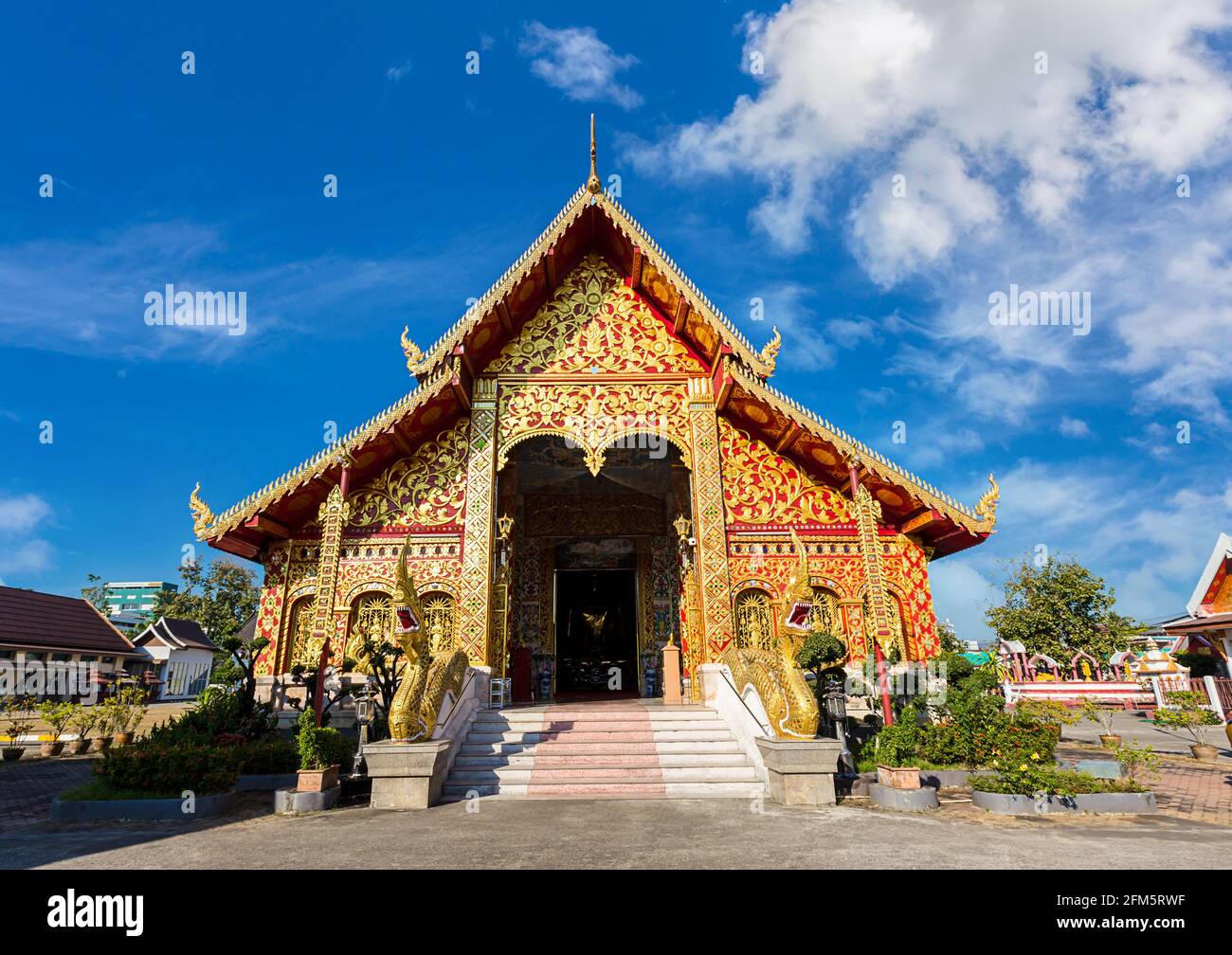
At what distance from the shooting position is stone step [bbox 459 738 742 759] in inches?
344

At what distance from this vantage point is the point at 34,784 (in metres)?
9.27

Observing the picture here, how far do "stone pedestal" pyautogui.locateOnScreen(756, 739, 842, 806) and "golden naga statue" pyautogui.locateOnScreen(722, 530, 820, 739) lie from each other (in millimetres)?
A: 238

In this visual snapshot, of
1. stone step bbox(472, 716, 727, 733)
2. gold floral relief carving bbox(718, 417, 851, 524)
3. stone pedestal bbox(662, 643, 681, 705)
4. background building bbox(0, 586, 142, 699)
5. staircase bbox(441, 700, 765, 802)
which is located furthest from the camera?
background building bbox(0, 586, 142, 699)

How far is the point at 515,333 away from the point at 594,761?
28.3 feet

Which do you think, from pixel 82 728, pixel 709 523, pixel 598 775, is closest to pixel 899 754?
pixel 598 775

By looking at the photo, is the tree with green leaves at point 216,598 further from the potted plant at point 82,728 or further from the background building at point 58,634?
the potted plant at point 82,728

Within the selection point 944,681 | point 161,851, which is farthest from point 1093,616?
A: point 161,851

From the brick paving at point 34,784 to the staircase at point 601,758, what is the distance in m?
4.45

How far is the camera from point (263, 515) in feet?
37.3

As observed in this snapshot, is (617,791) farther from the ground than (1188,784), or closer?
farther from the ground

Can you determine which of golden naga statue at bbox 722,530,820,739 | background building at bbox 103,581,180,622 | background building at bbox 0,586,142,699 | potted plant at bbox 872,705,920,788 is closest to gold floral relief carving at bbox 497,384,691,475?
golden naga statue at bbox 722,530,820,739

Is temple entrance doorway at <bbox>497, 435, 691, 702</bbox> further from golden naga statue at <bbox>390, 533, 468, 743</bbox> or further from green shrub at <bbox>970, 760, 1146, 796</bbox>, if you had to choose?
green shrub at <bbox>970, 760, 1146, 796</bbox>

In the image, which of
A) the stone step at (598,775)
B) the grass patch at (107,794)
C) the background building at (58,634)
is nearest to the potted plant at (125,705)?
the grass patch at (107,794)

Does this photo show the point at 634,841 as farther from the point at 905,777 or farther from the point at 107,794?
the point at 107,794
